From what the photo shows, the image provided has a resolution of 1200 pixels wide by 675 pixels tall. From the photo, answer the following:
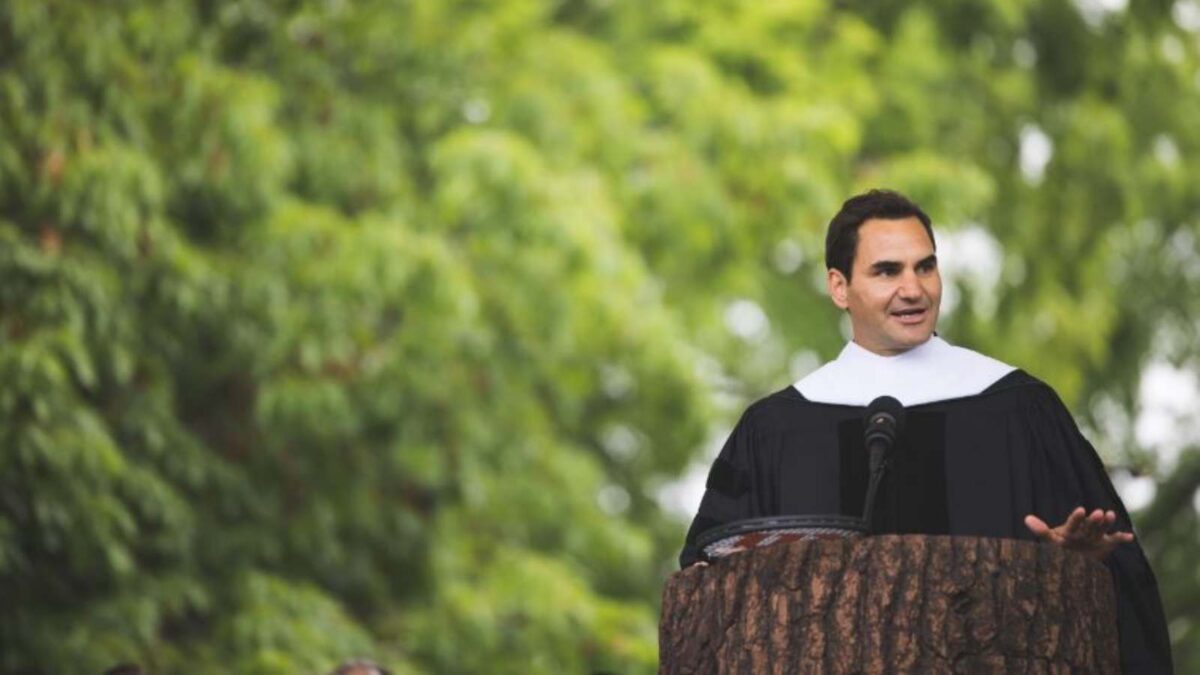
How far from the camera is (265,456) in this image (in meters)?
12.9

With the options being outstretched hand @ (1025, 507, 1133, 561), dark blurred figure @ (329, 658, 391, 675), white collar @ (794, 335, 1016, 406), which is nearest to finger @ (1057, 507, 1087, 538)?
outstretched hand @ (1025, 507, 1133, 561)

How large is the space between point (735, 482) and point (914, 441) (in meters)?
0.41

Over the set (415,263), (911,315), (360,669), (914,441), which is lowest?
(914,441)

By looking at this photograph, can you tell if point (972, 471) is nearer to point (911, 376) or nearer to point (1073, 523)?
point (911, 376)

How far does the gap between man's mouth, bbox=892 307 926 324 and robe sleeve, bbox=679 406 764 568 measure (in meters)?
0.38

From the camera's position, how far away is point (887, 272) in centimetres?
525

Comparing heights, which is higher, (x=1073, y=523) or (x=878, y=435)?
(x=878, y=435)

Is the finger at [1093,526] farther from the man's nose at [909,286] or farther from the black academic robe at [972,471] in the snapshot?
the man's nose at [909,286]

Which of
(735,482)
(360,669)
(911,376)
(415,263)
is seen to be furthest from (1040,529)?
(415,263)

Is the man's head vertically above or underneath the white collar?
above

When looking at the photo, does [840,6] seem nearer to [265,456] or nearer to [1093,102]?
[1093,102]

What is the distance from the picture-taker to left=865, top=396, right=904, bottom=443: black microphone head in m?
4.88

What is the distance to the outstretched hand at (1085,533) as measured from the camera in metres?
4.73

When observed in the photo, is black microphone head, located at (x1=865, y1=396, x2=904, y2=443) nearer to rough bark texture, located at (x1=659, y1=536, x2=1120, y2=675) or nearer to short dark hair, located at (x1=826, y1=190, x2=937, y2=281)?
rough bark texture, located at (x1=659, y1=536, x2=1120, y2=675)
